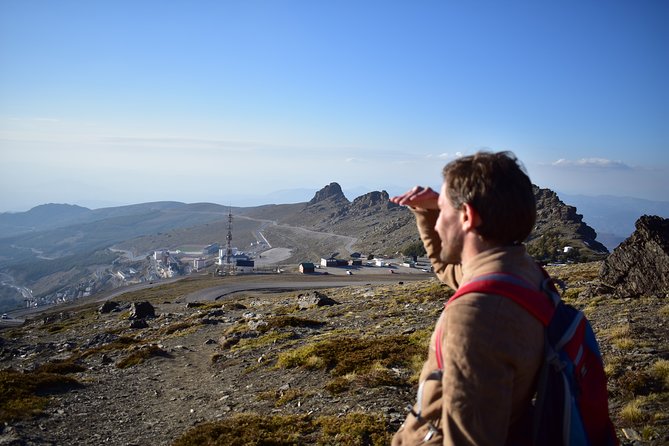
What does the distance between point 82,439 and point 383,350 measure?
7869mm

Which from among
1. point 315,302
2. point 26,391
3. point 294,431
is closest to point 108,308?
point 315,302

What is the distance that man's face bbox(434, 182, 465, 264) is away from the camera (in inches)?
111

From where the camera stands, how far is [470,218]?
2.67 meters

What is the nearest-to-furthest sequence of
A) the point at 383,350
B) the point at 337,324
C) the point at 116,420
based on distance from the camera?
1. the point at 116,420
2. the point at 383,350
3. the point at 337,324

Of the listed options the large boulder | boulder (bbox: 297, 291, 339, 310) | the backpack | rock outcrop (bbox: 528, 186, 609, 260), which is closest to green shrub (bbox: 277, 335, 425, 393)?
the backpack

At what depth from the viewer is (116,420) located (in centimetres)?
1211

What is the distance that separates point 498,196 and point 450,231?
0.39 m

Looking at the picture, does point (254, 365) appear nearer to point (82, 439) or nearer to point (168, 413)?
point (168, 413)

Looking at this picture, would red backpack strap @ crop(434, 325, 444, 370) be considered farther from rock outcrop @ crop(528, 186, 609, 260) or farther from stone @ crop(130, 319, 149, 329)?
rock outcrop @ crop(528, 186, 609, 260)

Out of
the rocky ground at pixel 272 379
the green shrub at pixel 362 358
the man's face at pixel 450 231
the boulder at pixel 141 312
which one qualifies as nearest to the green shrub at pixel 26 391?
the rocky ground at pixel 272 379

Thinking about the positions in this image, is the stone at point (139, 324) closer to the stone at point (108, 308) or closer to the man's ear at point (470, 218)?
the stone at point (108, 308)

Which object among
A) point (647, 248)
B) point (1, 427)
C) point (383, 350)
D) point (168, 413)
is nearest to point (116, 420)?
point (168, 413)

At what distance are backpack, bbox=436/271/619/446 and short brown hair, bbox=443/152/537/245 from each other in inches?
11.9

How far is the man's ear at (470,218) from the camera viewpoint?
8.71 ft
